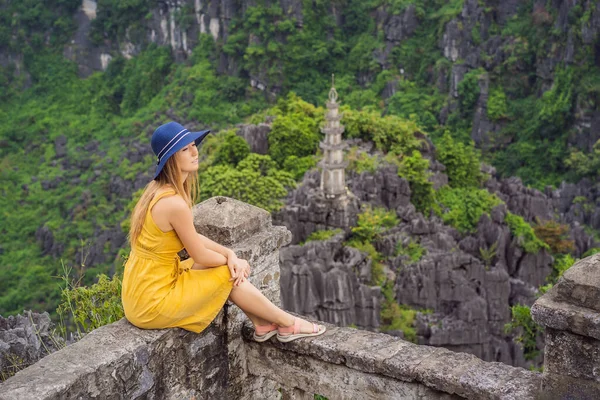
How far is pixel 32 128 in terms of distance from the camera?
45.7m

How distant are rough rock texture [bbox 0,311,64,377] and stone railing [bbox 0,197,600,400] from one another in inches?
34.3

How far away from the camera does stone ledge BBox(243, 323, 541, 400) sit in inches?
150

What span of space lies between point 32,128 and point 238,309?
144 feet

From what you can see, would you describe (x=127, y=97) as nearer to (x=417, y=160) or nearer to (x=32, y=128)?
(x=32, y=128)

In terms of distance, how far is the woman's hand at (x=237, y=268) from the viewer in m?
4.26

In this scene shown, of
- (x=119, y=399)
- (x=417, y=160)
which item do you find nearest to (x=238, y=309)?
(x=119, y=399)

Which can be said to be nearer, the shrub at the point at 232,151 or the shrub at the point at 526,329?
the shrub at the point at 526,329

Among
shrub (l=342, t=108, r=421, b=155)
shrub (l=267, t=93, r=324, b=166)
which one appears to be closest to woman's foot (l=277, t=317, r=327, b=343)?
shrub (l=267, t=93, r=324, b=166)

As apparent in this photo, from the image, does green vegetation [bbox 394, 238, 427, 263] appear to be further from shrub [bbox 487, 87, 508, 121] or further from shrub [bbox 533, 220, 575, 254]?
shrub [bbox 487, 87, 508, 121]

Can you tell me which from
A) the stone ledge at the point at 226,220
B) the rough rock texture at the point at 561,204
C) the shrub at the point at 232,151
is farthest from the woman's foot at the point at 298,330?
the rough rock texture at the point at 561,204

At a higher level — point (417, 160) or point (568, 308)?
point (568, 308)

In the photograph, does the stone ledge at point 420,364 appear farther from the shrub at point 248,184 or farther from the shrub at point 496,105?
the shrub at point 496,105

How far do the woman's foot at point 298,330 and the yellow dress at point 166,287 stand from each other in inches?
15.2

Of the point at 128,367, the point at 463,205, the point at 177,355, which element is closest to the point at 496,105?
the point at 463,205
